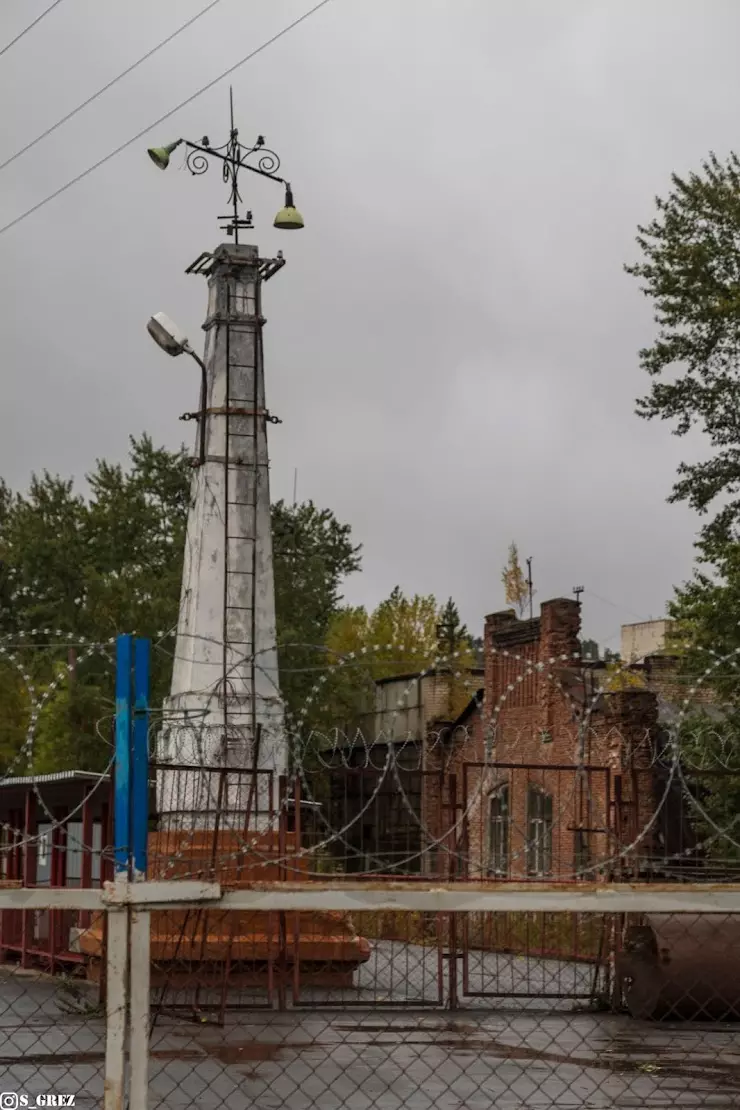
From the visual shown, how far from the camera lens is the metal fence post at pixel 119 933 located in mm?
5941

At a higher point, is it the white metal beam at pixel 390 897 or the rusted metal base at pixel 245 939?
the white metal beam at pixel 390 897

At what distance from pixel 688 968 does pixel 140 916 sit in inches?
419

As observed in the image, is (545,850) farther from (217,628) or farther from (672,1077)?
(672,1077)

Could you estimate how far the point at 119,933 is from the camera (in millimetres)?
6027

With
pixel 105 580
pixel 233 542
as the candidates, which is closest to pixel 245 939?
pixel 233 542

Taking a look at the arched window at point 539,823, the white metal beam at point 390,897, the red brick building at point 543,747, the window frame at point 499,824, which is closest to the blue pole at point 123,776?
the white metal beam at point 390,897

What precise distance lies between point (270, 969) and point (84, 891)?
33.9 ft

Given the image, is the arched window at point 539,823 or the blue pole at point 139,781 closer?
the blue pole at point 139,781

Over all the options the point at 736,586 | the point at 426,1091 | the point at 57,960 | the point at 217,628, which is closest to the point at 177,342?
the point at 217,628

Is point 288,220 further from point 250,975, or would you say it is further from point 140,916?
point 140,916

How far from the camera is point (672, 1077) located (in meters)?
11.8

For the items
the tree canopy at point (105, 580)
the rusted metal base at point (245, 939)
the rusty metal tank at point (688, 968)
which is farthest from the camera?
the tree canopy at point (105, 580)

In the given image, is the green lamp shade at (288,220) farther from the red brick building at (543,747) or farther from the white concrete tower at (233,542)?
the red brick building at (543,747)

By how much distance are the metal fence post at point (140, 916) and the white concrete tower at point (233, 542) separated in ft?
46.2
